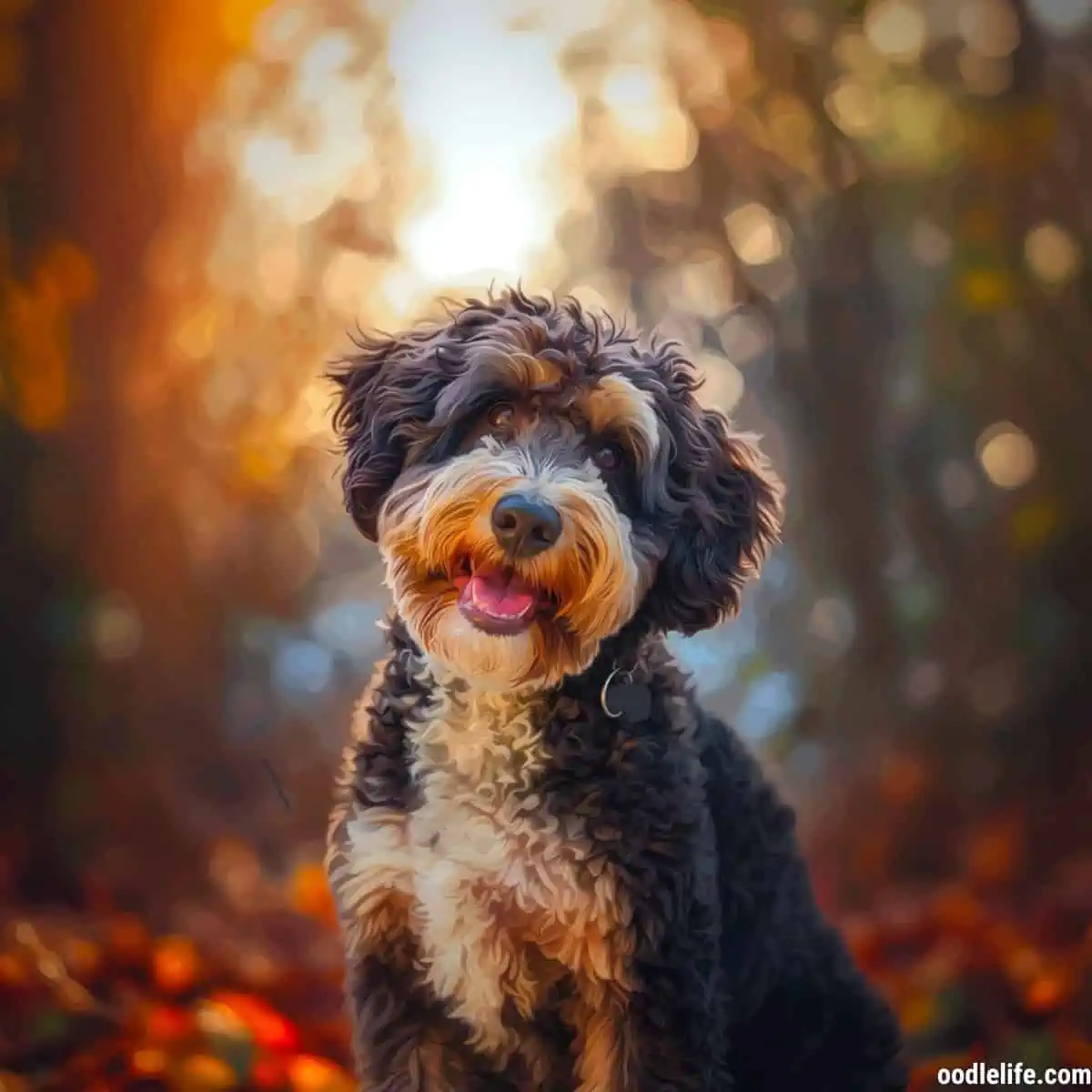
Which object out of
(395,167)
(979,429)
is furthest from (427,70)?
(979,429)

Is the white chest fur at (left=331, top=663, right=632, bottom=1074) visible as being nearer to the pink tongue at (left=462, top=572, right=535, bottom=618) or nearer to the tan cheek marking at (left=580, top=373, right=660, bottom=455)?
the pink tongue at (left=462, top=572, right=535, bottom=618)

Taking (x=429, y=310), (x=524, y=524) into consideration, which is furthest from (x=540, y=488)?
(x=429, y=310)

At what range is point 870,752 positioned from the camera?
1.84 meters

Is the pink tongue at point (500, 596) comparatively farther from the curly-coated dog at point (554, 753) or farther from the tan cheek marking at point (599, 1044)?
the tan cheek marking at point (599, 1044)

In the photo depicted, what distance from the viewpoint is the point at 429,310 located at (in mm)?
1860

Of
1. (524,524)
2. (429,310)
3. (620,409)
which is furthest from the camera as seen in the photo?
(429,310)

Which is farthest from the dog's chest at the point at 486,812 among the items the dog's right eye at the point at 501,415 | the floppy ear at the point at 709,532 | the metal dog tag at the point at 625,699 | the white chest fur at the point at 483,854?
the dog's right eye at the point at 501,415

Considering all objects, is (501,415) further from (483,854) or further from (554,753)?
(483,854)

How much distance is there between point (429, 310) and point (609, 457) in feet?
1.65

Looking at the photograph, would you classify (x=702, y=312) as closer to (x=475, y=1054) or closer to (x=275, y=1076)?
(x=475, y=1054)

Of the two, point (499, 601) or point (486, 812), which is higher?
point (499, 601)

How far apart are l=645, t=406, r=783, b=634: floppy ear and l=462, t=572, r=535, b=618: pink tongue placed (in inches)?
7.5

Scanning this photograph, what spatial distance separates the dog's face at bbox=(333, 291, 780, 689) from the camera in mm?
1407

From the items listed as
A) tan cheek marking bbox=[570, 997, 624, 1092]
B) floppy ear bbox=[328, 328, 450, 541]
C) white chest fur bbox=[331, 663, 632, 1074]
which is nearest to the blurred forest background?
floppy ear bbox=[328, 328, 450, 541]
